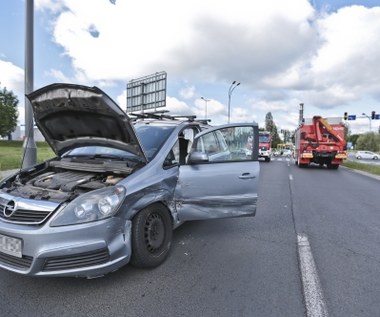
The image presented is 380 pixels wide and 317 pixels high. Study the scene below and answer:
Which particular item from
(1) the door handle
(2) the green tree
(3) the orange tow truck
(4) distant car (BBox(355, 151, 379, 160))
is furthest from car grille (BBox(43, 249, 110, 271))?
(2) the green tree

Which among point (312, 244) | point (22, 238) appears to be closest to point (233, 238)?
point (312, 244)

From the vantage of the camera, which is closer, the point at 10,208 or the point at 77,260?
the point at 77,260

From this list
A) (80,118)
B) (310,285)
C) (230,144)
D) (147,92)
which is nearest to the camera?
(310,285)

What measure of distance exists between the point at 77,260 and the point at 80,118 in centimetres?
176

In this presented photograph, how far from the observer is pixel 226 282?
3480 millimetres

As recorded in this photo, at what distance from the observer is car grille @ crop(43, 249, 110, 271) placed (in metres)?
2.96

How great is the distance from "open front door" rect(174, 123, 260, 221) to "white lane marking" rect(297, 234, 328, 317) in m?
0.92

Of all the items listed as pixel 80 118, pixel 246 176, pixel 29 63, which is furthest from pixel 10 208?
pixel 29 63

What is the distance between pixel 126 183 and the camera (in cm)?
339

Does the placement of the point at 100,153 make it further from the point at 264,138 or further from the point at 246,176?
the point at 264,138

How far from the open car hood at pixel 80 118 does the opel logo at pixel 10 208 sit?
4.06ft

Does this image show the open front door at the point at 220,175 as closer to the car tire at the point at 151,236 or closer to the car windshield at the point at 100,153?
the car tire at the point at 151,236

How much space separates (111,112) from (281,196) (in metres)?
6.52

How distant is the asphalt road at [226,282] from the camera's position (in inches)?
116
